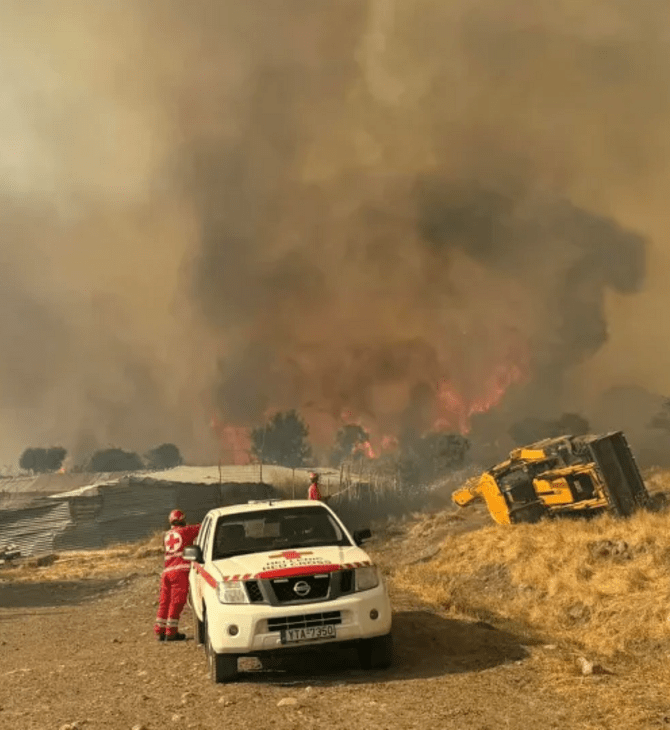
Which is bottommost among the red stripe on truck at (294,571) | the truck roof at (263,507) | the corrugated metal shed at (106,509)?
the red stripe on truck at (294,571)

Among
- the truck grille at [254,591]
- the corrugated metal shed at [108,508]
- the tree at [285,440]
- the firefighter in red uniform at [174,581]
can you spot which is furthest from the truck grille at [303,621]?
the tree at [285,440]

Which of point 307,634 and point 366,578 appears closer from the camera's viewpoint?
point 307,634

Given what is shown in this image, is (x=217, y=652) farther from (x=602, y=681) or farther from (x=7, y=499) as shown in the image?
(x=7, y=499)

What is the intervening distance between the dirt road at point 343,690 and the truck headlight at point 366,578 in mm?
903

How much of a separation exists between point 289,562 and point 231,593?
67 cm

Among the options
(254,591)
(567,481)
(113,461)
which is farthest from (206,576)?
(113,461)

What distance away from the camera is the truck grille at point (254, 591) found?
8.52m

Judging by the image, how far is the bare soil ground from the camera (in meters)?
7.10

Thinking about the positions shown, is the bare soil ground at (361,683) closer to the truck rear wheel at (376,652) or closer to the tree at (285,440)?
the truck rear wheel at (376,652)

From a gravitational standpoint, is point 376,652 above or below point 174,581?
below

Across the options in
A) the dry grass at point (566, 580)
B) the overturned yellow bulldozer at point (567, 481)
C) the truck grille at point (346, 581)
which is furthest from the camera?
the overturned yellow bulldozer at point (567, 481)

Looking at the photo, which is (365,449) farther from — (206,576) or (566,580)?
(206,576)

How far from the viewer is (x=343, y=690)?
8094 mm

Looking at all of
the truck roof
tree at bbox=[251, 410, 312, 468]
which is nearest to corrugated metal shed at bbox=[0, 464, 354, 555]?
the truck roof
